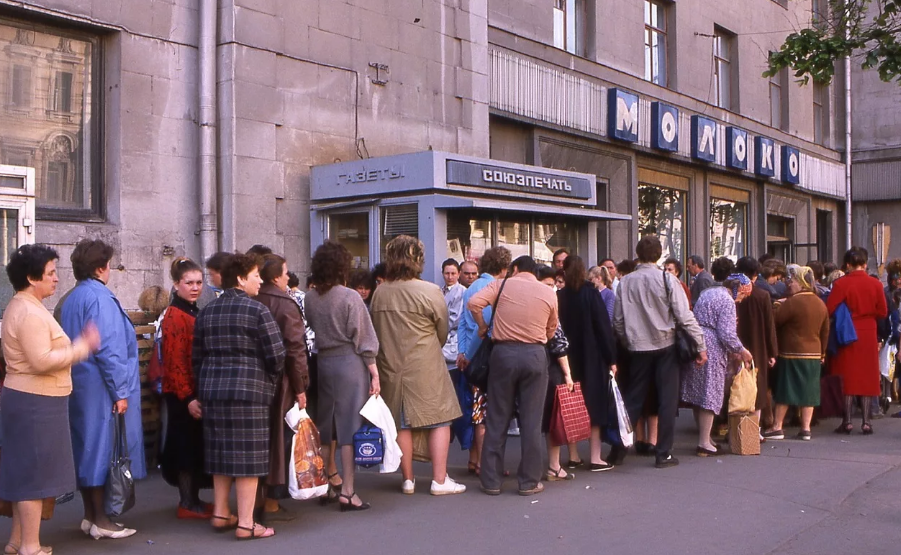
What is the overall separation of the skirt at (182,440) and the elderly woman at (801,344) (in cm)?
616

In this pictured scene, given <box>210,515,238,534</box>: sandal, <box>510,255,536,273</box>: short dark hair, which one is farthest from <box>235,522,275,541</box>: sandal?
<box>510,255,536,273</box>: short dark hair

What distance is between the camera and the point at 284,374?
6.57 meters

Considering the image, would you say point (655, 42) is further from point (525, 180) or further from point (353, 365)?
point (353, 365)

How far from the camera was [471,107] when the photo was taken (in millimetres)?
14438

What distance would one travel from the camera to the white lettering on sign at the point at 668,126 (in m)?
19.5

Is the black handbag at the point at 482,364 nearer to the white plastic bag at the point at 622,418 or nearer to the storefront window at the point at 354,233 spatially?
the white plastic bag at the point at 622,418

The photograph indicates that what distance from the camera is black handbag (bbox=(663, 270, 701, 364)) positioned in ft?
27.9

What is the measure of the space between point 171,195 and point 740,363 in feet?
20.2

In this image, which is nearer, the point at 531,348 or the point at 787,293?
the point at 531,348

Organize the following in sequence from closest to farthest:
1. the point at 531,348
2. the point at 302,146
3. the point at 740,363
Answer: the point at 531,348 → the point at 740,363 → the point at 302,146

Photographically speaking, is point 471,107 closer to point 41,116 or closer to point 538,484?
point 41,116

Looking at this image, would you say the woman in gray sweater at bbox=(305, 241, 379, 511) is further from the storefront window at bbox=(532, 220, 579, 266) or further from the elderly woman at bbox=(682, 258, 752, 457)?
the storefront window at bbox=(532, 220, 579, 266)

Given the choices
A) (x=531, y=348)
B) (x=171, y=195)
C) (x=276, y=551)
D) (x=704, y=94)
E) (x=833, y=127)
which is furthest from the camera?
(x=833, y=127)

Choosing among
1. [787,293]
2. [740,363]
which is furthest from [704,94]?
[740,363]
